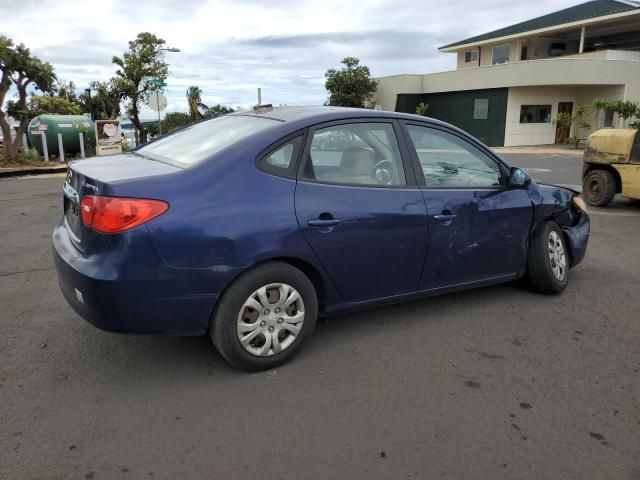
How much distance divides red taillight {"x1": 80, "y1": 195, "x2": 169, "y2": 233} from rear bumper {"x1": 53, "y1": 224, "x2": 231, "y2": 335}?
0.08 metres

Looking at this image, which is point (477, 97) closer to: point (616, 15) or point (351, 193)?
point (616, 15)

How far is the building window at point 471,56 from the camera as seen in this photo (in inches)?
1715

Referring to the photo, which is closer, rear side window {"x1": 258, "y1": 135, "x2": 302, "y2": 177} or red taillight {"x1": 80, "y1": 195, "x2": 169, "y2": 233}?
red taillight {"x1": 80, "y1": 195, "x2": 169, "y2": 233}

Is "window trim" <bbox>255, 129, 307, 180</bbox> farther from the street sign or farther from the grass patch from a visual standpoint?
the street sign

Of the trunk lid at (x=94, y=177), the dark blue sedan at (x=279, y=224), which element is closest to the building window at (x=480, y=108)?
the dark blue sedan at (x=279, y=224)

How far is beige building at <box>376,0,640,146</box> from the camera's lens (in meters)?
31.0

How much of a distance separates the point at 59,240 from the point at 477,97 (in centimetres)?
3378

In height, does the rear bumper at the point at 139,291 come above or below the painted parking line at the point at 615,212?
above

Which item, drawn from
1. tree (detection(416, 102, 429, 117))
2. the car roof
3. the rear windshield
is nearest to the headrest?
the car roof

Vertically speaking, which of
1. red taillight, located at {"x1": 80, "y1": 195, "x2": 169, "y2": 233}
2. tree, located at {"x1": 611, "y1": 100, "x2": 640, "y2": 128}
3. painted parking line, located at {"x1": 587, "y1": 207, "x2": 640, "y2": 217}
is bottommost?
painted parking line, located at {"x1": 587, "y1": 207, "x2": 640, "y2": 217}

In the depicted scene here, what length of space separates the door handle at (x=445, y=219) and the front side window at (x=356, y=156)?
358 mm

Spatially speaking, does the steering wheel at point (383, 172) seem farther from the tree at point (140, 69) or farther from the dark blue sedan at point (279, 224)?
the tree at point (140, 69)

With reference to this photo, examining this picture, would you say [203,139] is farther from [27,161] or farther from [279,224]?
[27,161]

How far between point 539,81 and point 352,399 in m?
32.0
